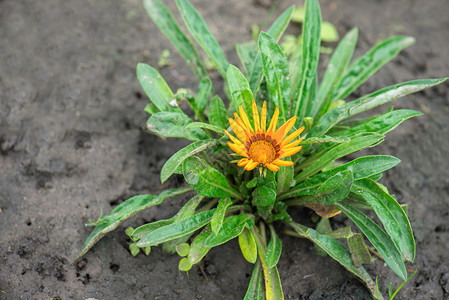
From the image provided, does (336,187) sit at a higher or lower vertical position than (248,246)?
higher

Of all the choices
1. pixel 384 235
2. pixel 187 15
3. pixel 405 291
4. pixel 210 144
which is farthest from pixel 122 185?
pixel 405 291

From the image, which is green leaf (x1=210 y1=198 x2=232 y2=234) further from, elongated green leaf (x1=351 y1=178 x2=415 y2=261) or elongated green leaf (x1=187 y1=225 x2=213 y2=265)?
elongated green leaf (x1=351 y1=178 x2=415 y2=261)

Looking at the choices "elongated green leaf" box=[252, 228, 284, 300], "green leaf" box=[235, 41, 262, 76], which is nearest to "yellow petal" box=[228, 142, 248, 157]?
"elongated green leaf" box=[252, 228, 284, 300]

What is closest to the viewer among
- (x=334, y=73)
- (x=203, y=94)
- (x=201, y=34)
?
(x=203, y=94)

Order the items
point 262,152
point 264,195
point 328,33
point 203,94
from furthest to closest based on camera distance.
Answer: point 328,33
point 203,94
point 264,195
point 262,152

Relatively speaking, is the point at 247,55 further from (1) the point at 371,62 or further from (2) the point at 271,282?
(2) the point at 271,282

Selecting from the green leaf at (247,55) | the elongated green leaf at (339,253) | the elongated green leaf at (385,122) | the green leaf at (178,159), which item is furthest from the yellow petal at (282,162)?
the green leaf at (247,55)

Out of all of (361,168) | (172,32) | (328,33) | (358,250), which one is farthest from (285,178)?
(328,33)

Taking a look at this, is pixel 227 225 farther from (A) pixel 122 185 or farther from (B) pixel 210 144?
(A) pixel 122 185
